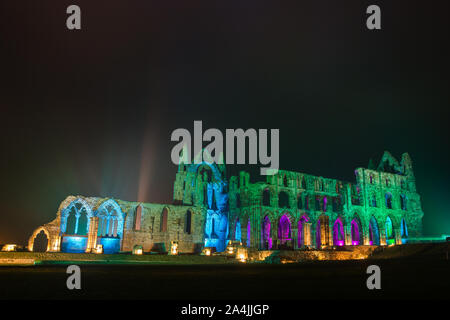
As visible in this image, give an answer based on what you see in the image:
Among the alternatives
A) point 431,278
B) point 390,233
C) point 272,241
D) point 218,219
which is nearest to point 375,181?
point 390,233

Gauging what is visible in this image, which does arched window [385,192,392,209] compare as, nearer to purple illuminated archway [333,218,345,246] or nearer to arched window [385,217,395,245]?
arched window [385,217,395,245]

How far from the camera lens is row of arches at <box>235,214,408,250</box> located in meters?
52.7

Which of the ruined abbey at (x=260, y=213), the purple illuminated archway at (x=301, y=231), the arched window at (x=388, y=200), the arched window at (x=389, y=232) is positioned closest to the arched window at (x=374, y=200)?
the ruined abbey at (x=260, y=213)

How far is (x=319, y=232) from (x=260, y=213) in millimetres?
15396

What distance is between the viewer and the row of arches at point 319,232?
52688 mm

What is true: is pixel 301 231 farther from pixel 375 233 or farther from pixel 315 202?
pixel 375 233

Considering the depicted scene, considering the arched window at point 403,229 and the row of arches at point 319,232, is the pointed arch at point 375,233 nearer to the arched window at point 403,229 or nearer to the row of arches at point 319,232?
the row of arches at point 319,232

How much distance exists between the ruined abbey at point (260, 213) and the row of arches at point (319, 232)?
6.0 inches

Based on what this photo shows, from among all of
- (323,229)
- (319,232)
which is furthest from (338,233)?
(323,229)

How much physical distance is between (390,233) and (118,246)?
47629mm

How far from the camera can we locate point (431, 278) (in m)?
12.0

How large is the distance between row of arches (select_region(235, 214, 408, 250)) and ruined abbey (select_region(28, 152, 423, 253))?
0.15m
